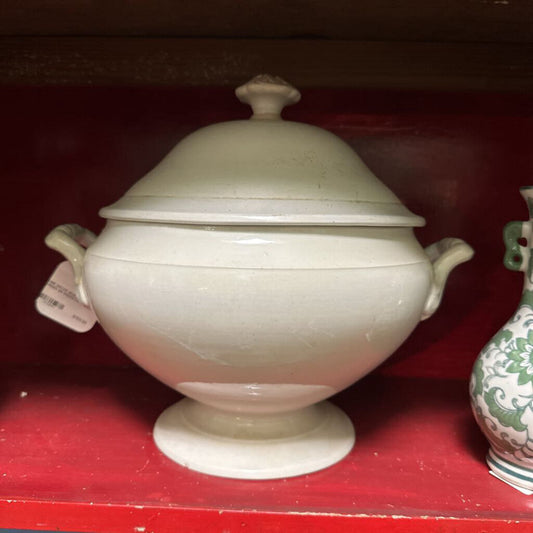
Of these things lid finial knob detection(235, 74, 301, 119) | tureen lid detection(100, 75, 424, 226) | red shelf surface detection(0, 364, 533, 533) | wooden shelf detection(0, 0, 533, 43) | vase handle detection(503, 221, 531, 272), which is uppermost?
wooden shelf detection(0, 0, 533, 43)

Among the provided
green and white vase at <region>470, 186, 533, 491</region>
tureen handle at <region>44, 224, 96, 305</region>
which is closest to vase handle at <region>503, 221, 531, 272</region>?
green and white vase at <region>470, 186, 533, 491</region>

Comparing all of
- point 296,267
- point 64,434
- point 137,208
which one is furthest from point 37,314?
point 296,267

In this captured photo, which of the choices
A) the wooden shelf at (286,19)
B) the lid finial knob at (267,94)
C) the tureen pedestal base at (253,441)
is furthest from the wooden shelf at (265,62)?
the tureen pedestal base at (253,441)

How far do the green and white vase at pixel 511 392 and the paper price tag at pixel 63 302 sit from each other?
14.8 inches

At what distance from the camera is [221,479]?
480 millimetres

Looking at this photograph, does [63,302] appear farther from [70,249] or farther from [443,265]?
[443,265]

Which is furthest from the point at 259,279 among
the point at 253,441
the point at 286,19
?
the point at 286,19

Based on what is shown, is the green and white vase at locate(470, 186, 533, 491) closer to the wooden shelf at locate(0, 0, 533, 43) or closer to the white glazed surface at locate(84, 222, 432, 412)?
the white glazed surface at locate(84, 222, 432, 412)

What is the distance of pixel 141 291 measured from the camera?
1.43 ft

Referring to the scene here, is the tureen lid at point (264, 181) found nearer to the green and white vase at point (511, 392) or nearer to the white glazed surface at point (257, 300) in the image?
the white glazed surface at point (257, 300)

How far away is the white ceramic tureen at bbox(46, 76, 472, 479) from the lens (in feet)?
1.37

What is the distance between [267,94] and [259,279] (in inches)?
7.9

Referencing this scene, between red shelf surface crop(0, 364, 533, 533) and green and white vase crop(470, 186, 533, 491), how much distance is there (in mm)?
19

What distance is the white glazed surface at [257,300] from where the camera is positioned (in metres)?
0.41
